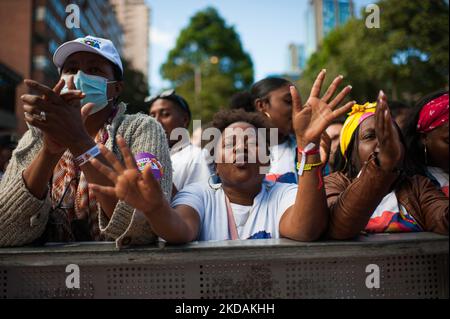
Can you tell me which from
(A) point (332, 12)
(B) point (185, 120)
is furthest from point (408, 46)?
(B) point (185, 120)

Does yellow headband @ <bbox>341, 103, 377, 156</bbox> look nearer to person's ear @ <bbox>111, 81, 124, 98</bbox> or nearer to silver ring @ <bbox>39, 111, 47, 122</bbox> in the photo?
person's ear @ <bbox>111, 81, 124, 98</bbox>

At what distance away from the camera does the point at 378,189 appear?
5.32 ft

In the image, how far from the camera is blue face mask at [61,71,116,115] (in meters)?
2.06

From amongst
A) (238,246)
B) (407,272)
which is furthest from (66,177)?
(407,272)

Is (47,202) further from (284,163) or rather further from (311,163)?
(284,163)

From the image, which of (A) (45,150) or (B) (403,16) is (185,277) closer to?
(A) (45,150)

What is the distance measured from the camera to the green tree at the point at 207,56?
1198 inches

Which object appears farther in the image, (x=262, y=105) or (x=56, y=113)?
(x=262, y=105)

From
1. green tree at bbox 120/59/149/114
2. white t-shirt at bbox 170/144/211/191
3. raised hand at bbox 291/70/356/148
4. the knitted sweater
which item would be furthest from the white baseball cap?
green tree at bbox 120/59/149/114

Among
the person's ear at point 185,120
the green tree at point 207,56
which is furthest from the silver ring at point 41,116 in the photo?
the green tree at point 207,56

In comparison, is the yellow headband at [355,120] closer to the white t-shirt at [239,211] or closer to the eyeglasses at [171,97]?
the white t-shirt at [239,211]

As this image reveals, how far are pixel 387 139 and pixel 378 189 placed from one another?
21 cm

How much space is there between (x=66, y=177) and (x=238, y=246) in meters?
1.05
